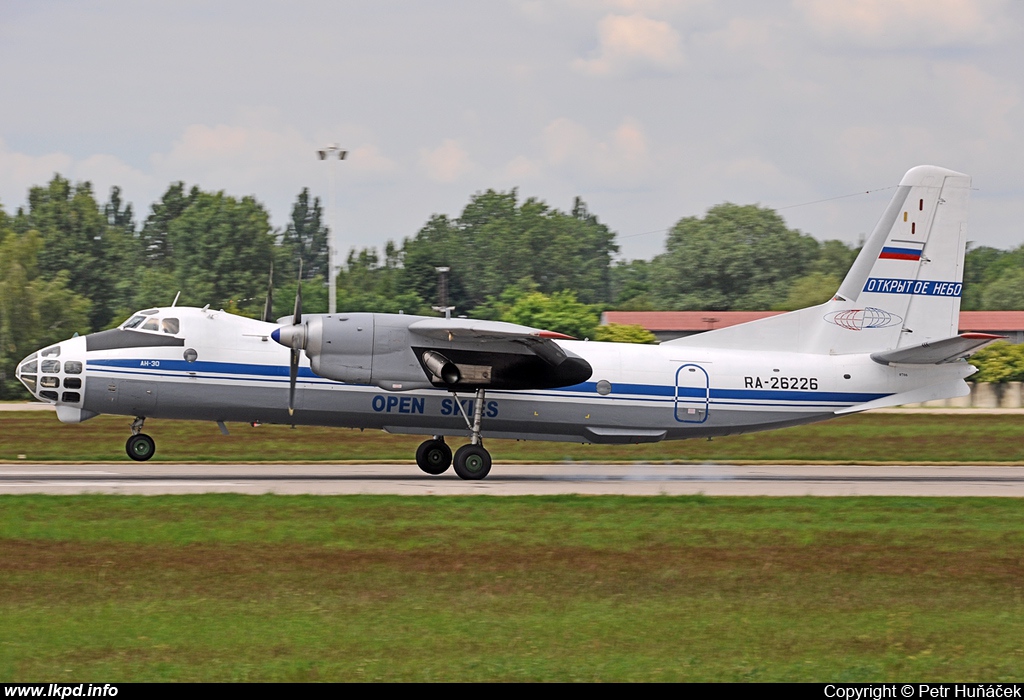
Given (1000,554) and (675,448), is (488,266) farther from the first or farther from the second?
(1000,554)

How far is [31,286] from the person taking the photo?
68.9 meters

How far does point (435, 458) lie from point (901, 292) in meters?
11.7

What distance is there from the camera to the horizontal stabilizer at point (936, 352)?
23280 millimetres

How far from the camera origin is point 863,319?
2598 centimetres

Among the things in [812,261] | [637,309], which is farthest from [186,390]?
[812,261]

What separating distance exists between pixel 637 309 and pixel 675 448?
219 feet

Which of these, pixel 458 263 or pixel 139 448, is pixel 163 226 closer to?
pixel 458 263

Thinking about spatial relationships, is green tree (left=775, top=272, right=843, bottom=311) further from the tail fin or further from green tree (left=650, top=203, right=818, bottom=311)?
the tail fin

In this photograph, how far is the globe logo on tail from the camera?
85.0 feet

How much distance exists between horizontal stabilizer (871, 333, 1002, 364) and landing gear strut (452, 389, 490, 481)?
9.34 meters

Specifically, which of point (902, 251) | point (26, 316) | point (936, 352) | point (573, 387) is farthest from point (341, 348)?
point (26, 316)

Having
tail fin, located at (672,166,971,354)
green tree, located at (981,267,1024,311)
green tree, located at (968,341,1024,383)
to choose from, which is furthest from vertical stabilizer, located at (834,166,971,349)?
green tree, located at (981,267,1024,311)

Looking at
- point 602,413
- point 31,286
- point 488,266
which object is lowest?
point 602,413

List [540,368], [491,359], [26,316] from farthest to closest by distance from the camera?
[26,316] < [540,368] < [491,359]
